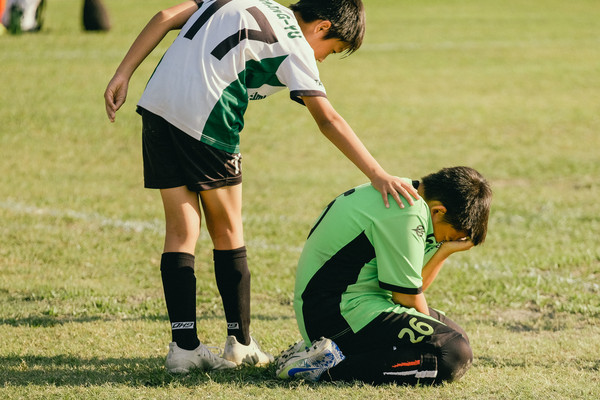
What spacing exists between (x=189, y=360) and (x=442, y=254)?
1.31 meters

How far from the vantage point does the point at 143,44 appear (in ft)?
12.3

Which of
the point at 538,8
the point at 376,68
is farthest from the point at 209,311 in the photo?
the point at 538,8

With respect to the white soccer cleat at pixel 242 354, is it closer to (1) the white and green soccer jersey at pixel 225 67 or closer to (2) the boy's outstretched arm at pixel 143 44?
(1) the white and green soccer jersey at pixel 225 67

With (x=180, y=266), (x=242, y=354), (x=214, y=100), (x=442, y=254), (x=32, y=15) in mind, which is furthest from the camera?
(x=32, y=15)

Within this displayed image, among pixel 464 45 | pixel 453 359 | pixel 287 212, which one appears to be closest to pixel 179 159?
pixel 453 359

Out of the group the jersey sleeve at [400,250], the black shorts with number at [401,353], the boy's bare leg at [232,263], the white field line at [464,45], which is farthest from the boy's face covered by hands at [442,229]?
the white field line at [464,45]

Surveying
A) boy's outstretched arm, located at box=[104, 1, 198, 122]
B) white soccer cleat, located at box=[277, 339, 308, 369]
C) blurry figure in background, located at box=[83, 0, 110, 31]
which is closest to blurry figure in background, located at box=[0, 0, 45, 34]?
blurry figure in background, located at box=[83, 0, 110, 31]

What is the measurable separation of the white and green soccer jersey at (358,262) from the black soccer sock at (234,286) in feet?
0.92

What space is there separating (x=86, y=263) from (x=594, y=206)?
4982mm

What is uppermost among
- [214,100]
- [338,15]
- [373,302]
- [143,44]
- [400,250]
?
[338,15]

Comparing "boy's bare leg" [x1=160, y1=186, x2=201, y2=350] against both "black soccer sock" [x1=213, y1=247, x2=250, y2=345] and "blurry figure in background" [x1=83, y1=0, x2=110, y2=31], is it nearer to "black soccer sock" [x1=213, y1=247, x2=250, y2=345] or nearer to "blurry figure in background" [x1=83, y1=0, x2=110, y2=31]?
"black soccer sock" [x1=213, y1=247, x2=250, y2=345]

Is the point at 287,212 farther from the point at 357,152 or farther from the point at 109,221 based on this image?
the point at 357,152

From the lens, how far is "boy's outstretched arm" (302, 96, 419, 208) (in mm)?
3482

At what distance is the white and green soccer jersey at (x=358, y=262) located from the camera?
3471 mm
